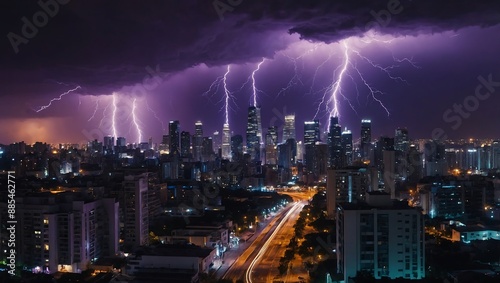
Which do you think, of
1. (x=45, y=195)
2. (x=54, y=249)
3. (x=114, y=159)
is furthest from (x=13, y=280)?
(x=114, y=159)

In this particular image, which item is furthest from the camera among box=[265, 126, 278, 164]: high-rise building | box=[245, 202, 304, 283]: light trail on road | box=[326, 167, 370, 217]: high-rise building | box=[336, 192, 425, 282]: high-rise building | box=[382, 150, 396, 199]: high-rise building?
box=[265, 126, 278, 164]: high-rise building

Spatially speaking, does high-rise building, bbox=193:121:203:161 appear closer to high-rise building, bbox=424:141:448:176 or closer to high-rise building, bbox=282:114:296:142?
high-rise building, bbox=282:114:296:142

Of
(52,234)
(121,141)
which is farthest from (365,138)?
(52,234)

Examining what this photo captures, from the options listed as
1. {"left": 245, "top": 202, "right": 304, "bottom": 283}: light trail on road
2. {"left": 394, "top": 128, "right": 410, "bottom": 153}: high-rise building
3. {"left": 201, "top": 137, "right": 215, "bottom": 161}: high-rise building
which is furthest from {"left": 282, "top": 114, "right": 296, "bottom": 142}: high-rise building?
{"left": 245, "top": 202, "right": 304, "bottom": 283}: light trail on road

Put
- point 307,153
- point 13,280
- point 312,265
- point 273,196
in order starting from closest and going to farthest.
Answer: point 13,280 → point 312,265 → point 273,196 → point 307,153

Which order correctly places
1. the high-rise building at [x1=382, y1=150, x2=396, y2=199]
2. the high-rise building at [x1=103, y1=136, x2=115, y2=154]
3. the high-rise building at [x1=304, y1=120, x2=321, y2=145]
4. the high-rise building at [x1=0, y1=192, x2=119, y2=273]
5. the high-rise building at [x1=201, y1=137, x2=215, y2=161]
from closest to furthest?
1. the high-rise building at [x1=0, y1=192, x2=119, y2=273]
2. the high-rise building at [x1=382, y1=150, x2=396, y2=199]
3. the high-rise building at [x1=103, y1=136, x2=115, y2=154]
4. the high-rise building at [x1=304, y1=120, x2=321, y2=145]
5. the high-rise building at [x1=201, y1=137, x2=215, y2=161]

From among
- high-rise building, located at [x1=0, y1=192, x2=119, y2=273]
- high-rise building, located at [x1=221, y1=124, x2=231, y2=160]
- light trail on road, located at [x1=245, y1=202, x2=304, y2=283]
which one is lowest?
light trail on road, located at [x1=245, y1=202, x2=304, y2=283]

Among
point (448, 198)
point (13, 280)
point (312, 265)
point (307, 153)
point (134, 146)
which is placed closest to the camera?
point (13, 280)

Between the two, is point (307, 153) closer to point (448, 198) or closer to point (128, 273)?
point (448, 198)
